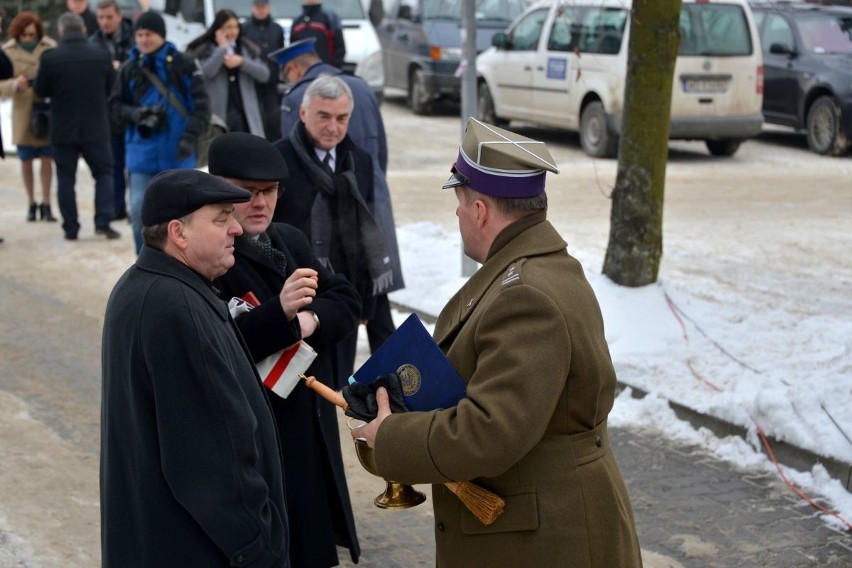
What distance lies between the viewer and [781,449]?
20.1ft

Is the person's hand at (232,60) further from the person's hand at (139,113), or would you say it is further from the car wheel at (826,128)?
the car wheel at (826,128)

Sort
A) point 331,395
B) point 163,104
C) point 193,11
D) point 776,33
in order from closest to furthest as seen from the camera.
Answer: point 331,395 → point 163,104 → point 776,33 → point 193,11

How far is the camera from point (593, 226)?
11.8 meters

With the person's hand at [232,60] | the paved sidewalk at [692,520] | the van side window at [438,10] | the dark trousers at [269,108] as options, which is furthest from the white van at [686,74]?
the paved sidewalk at [692,520]

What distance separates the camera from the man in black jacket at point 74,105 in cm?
1145

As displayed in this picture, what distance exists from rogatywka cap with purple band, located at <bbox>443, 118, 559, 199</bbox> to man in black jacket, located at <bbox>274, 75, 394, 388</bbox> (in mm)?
2347

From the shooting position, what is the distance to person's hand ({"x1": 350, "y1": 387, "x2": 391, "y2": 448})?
3.08 meters

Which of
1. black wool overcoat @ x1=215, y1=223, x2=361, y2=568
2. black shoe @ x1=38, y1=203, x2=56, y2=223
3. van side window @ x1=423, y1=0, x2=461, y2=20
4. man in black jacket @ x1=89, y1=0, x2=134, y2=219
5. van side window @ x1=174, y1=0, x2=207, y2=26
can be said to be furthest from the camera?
van side window @ x1=423, y1=0, x2=461, y2=20

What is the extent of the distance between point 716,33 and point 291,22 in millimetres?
5738

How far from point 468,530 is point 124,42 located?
35.0 ft

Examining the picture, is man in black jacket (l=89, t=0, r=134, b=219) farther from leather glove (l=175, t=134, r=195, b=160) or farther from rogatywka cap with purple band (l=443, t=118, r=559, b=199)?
Answer: rogatywka cap with purple band (l=443, t=118, r=559, b=199)

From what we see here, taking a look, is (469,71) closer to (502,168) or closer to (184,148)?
(184,148)

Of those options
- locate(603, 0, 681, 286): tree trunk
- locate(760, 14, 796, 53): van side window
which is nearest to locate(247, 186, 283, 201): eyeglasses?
locate(603, 0, 681, 286): tree trunk

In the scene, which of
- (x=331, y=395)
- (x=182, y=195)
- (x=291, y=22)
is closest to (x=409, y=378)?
(x=331, y=395)
